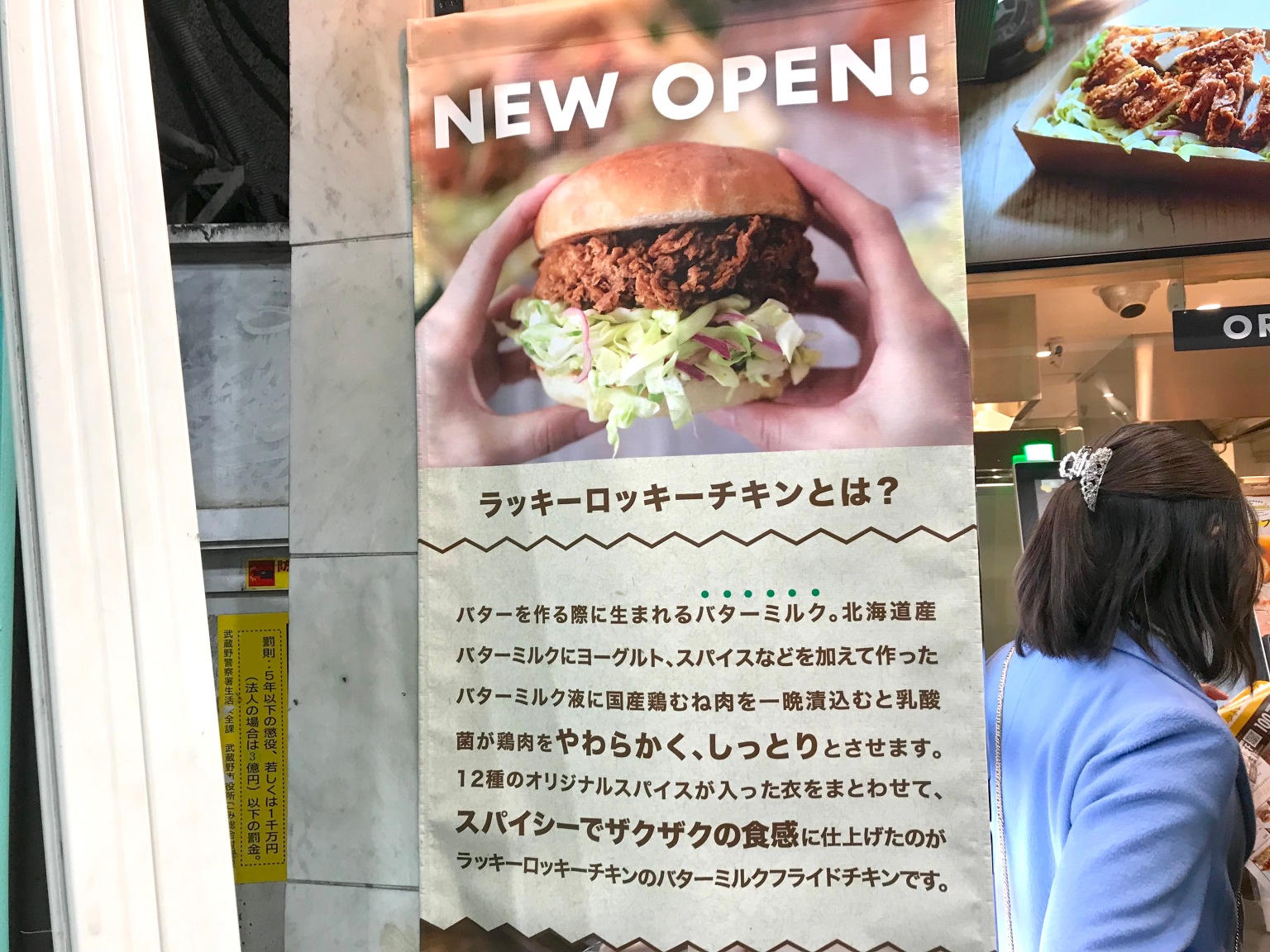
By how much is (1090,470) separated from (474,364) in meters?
1.32

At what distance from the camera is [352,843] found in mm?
1881

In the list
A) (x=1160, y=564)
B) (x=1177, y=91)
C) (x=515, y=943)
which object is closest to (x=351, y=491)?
(x=515, y=943)

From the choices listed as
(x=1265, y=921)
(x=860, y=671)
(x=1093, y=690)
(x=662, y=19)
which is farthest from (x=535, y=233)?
(x=1265, y=921)

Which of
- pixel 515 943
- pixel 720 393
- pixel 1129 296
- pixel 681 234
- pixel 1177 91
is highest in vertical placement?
pixel 1177 91

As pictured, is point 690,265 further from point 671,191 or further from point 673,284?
point 671,191

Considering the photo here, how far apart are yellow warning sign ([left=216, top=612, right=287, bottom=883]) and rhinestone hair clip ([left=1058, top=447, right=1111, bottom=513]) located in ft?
6.98

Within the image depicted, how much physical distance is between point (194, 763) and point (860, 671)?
118 cm

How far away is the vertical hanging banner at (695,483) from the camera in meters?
1.66

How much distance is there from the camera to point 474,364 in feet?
6.12

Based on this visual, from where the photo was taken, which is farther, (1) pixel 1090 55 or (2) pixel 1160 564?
(1) pixel 1090 55

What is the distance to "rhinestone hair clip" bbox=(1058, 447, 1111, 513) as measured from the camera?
168 centimetres

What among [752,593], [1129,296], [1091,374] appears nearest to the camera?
[752,593]

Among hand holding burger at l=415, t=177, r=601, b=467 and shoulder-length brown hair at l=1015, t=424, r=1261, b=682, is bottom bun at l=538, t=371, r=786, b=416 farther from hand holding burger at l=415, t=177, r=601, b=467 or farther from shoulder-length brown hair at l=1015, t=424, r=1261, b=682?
shoulder-length brown hair at l=1015, t=424, r=1261, b=682

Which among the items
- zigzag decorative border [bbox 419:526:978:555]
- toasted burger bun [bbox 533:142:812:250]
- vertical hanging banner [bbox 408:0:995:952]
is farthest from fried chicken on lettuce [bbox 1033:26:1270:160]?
zigzag decorative border [bbox 419:526:978:555]
